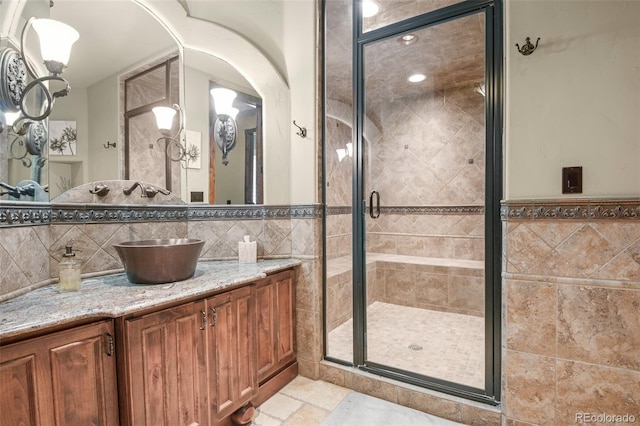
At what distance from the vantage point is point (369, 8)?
7.38 ft

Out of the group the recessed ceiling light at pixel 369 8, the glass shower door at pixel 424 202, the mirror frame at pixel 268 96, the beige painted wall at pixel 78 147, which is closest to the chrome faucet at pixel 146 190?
the beige painted wall at pixel 78 147

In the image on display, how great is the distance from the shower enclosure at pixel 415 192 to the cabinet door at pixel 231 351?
0.74 m

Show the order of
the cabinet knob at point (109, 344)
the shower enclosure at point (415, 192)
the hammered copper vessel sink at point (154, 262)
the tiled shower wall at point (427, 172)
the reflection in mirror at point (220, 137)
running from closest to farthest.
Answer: the cabinet knob at point (109, 344)
the hammered copper vessel sink at point (154, 262)
the shower enclosure at point (415, 192)
the reflection in mirror at point (220, 137)
the tiled shower wall at point (427, 172)

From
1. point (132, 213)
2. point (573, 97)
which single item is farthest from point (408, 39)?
point (132, 213)

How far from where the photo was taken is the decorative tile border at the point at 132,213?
4.66ft

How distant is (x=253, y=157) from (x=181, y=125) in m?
0.55

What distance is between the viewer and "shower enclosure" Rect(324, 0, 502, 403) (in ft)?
6.18

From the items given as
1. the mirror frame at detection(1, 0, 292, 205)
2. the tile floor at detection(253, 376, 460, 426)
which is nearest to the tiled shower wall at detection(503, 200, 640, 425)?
the tile floor at detection(253, 376, 460, 426)

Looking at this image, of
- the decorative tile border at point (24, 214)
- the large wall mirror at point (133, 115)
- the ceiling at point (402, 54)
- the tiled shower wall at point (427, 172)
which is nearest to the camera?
the decorative tile border at point (24, 214)

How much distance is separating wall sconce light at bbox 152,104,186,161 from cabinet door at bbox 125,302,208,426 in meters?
1.15

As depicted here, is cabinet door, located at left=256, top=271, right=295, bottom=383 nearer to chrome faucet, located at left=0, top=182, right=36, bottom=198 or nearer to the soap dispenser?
the soap dispenser

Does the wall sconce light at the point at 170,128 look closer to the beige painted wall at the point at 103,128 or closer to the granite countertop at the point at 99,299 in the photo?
the beige painted wall at the point at 103,128

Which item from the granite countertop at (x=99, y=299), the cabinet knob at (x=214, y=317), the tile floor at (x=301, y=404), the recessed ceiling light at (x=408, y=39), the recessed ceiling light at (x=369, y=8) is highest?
the recessed ceiling light at (x=369, y=8)

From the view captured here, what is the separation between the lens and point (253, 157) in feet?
8.13
